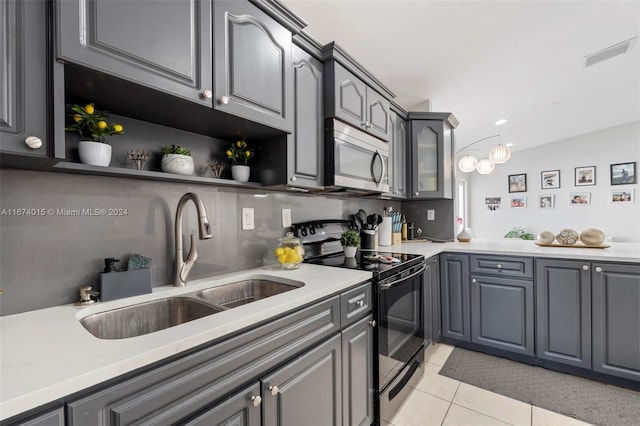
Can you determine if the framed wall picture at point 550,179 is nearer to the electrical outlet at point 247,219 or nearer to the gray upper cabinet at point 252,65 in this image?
the gray upper cabinet at point 252,65

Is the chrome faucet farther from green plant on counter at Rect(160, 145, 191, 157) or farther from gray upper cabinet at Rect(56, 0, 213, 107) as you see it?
gray upper cabinet at Rect(56, 0, 213, 107)

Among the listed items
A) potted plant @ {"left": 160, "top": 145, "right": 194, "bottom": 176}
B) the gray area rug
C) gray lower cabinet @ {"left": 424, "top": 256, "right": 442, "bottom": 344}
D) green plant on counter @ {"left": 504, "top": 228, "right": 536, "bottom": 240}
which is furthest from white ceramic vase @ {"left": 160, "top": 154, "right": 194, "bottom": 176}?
green plant on counter @ {"left": 504, "top": 228, "right": 536, "bottom": 240}

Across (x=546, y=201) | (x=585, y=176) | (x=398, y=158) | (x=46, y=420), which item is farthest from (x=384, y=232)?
(x=585, y=176)

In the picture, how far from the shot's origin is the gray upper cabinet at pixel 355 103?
5.61ft

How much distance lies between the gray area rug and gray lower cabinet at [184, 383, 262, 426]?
1804mm

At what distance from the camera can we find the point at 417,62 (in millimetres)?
2449

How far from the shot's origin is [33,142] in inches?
28.2

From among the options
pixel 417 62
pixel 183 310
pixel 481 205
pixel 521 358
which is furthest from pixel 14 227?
pixel 481 205

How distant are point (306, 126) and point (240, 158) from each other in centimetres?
41

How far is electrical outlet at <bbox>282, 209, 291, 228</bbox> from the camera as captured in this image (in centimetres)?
184

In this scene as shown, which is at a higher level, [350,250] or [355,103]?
[355,103]

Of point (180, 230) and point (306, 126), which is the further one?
point (306, 126)

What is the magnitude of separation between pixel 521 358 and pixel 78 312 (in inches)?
114

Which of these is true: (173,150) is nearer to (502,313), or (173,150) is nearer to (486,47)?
(486,47)
